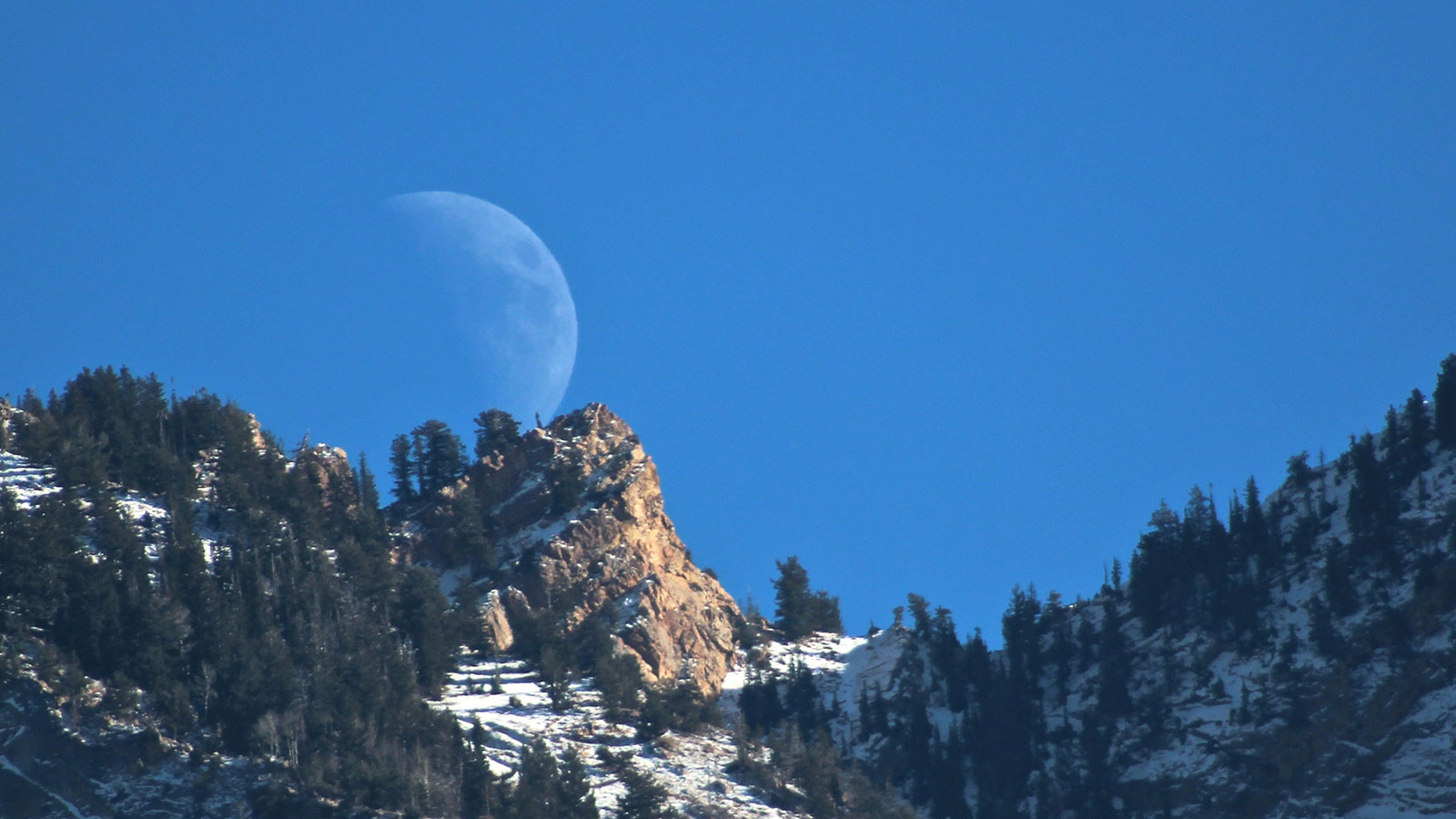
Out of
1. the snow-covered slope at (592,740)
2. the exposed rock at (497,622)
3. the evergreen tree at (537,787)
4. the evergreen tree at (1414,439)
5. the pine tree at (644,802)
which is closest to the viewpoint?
the evergreen tree at (537,787)

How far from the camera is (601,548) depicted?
6024 inches

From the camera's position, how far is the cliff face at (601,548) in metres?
147

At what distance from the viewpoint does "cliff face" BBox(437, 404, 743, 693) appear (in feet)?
481

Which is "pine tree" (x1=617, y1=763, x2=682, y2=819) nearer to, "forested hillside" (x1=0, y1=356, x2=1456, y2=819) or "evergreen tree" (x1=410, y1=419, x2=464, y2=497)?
"forested hillside" (x1=0, y1=356, x2=1456, y2=819)

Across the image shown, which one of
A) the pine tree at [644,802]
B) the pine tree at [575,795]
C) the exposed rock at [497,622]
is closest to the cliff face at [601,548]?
the exposed rock at [497,622]

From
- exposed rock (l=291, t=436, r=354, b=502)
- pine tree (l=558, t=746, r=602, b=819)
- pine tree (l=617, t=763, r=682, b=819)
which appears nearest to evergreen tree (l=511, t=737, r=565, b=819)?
pine tree (l=558, t=746, r=602, b=819)

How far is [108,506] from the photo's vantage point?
4830 inches

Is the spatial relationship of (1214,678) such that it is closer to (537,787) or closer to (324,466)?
(537,787)

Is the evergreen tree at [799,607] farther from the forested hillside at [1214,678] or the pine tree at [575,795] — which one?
the pine tree at [575,795]

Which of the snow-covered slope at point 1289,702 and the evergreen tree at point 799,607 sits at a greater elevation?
the evergreen tree at point 799,607

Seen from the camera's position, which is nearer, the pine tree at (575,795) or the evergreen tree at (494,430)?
the pine tree at (575,795)

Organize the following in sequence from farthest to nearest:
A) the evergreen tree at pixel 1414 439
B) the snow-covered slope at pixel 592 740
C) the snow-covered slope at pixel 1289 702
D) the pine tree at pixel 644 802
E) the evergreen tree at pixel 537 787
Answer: the evergreen tree at pixel 1414 439 < the snow-covered slope at pixel 592 740 < the snow-covered slope at pixel 1289 702 < the pine tree at pixel 644 802 < the evergreen tree at pixel 537 787

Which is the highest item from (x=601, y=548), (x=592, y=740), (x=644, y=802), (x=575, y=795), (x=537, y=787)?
(x=601, y=548)

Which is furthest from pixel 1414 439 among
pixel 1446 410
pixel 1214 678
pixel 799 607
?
pixel 799 607
